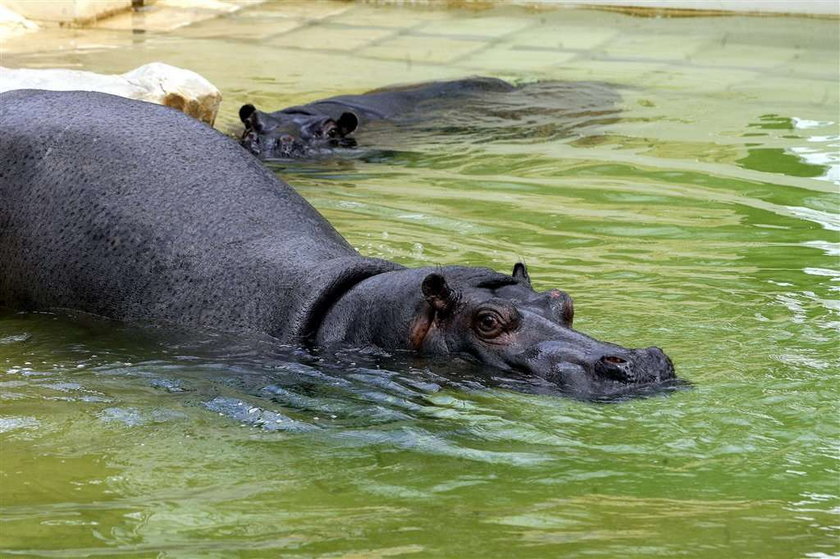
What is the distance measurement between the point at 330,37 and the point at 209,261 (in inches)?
440

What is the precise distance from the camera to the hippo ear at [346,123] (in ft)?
36.1

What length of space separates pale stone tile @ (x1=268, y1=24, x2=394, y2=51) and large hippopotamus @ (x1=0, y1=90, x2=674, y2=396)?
9.47m

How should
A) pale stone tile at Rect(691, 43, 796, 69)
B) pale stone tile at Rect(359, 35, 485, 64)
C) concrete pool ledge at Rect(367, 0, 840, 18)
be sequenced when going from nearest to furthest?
pale stone tile at Rect(691, 43, 796, 69) → pale stone tile at Rect(359, 35, 485, 64) → concrete pool ledge at Rect(367, 0, 840, 18)

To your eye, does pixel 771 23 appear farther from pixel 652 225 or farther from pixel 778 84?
pixel 652 225

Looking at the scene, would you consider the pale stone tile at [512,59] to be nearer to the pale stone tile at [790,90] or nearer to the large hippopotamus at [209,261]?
the pale stone tile at [790,90]

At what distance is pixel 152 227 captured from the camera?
6406mm

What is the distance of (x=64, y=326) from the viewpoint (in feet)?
21.2

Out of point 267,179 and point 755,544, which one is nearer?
point 755,544

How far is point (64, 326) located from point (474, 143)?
531 cm

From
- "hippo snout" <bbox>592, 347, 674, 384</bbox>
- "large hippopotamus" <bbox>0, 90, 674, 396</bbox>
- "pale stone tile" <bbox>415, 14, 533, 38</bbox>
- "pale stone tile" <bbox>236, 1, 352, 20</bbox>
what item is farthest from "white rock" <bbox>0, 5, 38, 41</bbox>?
"hippo snout" <bbox>592, 347, 674, 384</bbox>

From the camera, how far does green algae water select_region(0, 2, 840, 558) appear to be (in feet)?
12.6

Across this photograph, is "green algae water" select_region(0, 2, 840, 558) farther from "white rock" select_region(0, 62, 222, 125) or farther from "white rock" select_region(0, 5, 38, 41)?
"white rock" select_region(0, 5, 38, 41)

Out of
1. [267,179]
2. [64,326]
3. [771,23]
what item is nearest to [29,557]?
[64,326]

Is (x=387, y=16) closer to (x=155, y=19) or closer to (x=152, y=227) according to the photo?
(x=155, y=19)
